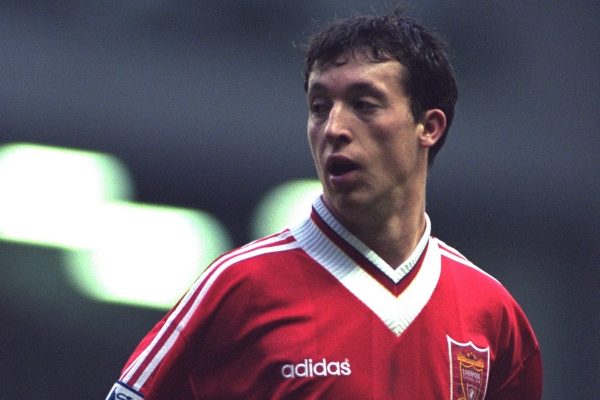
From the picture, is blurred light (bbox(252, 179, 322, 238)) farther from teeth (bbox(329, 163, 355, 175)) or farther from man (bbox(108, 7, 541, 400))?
teeth (bbox(329, 163, 355, 175))

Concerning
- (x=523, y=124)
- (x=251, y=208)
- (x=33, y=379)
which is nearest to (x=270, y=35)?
(x=251, y=208)

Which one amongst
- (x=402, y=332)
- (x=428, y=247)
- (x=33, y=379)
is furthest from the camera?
(x=33, y=379)

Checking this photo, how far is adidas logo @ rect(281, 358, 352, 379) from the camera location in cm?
262

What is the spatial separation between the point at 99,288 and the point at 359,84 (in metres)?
4.93

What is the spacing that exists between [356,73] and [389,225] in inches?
15.7

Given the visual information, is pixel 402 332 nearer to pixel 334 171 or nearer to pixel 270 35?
pixel 334 171

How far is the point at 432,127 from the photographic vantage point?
3070 millimetres

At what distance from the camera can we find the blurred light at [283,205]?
25.1 ft

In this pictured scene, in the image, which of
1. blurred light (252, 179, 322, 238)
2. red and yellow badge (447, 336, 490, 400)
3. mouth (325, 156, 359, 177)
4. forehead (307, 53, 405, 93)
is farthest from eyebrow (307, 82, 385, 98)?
blurred light (252, 179, 322, 238)

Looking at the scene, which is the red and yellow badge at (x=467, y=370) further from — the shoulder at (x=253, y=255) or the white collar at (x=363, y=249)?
the shoulder at (x=253, y=255)

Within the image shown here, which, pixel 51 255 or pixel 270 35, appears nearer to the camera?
pixel 51 255

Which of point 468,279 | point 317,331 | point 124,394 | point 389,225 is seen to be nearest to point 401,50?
point 389,225

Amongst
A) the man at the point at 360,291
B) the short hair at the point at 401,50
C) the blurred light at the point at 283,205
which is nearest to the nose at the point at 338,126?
the man at the point at 360,291

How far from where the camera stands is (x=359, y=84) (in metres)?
2.84
